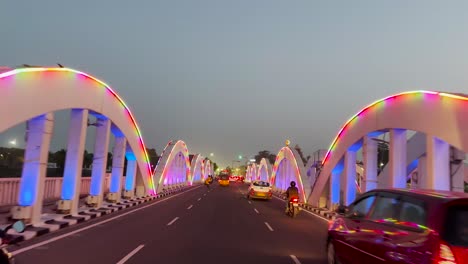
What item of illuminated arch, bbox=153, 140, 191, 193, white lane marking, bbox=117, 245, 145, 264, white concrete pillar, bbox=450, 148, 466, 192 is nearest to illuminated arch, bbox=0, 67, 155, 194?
white lane marking, bbox=117, 245, 145, 264

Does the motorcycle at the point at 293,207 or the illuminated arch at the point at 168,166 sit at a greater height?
the illuminated arch at the point at 168,166

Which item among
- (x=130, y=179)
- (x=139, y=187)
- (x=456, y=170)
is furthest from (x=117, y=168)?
(x=456, y=170)

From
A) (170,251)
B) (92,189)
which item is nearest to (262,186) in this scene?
Answer: (92,189)

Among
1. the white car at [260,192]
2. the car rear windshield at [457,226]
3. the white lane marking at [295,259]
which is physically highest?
the car rear windshield at [457,226]

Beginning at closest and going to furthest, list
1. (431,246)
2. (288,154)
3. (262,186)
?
(431,246)
(262,186)
(288,154)

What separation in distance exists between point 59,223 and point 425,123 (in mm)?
12883

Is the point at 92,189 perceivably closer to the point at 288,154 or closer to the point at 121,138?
the point at 121,138

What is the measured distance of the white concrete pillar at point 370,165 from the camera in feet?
73.3

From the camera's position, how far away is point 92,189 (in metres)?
21.9

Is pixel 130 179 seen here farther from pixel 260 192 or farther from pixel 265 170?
pixel 265 170

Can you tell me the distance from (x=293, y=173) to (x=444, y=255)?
39.6 metres

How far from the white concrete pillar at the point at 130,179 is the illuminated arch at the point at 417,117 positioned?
13.8 m

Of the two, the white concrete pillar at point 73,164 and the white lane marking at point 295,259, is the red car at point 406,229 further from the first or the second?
the white concrete pillar at point 73,164

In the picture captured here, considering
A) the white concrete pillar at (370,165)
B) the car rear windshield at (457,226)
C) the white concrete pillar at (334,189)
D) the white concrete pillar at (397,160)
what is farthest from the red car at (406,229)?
the white concrete pillar at (334,189)
